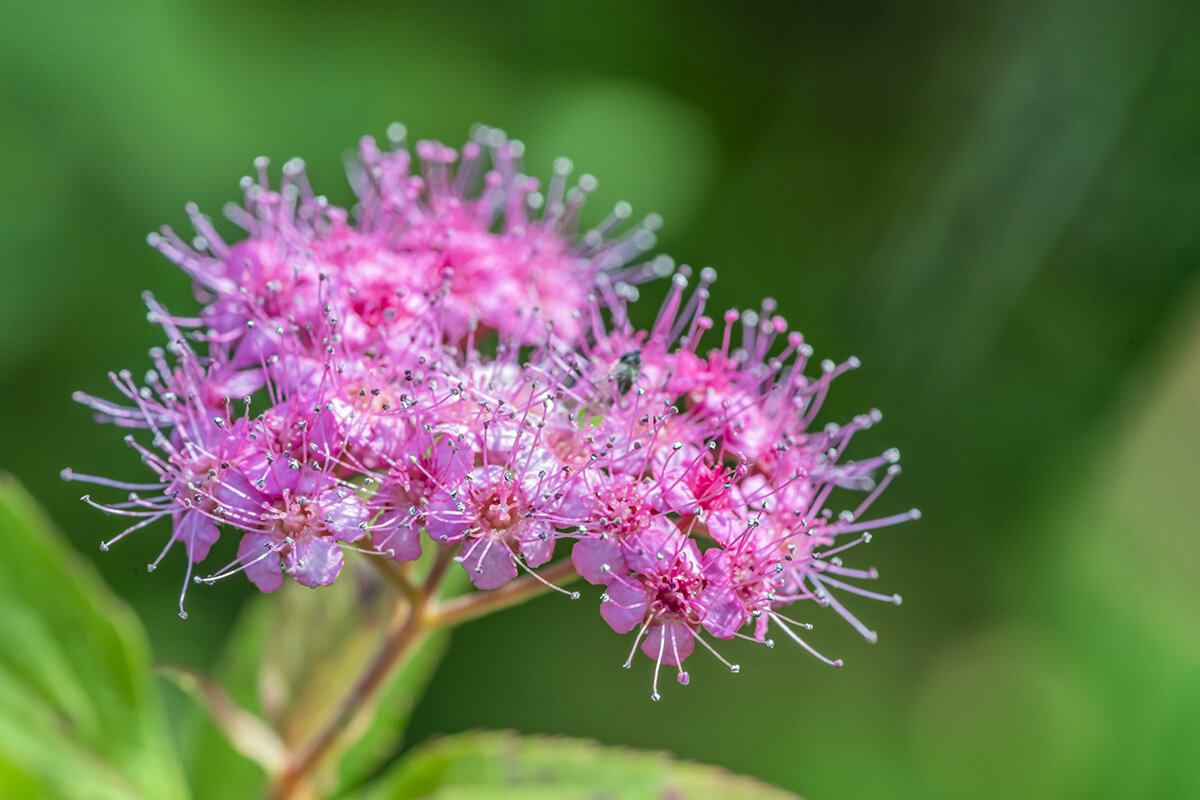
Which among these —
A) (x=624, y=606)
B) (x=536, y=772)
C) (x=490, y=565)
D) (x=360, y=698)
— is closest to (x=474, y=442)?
(x=490, y=565)

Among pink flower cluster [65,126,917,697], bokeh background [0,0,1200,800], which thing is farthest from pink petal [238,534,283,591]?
bokeh background [0,0,1200,800]

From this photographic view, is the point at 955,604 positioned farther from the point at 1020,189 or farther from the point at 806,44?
the point at 806,44

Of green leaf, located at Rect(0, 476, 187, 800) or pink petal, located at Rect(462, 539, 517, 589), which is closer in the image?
pink petal, located at Rect(462, 539, 517, 589)

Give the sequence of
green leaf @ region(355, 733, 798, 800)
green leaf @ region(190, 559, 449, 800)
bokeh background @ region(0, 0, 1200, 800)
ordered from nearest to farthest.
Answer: green leaf @ region(355, 733, 798, 800), green leaf @ region(190, 559, 449, 800), bokeh background @ region(0, 0, 1200, 800)

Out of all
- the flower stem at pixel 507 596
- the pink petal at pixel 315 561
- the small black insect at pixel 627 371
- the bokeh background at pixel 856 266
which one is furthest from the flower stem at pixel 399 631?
the bokeh background at pixel 856 266

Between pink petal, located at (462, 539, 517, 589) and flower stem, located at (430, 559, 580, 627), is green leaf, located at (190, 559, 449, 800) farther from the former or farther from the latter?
pink petal, located at (462, 539, 517, 589)

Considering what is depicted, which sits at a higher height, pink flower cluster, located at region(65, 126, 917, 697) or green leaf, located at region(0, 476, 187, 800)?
pink flower cluster, located at region(65, 126, 917, 697)

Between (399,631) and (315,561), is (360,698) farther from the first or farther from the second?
(315,561)

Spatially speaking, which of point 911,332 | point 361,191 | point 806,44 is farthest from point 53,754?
point 806,44
